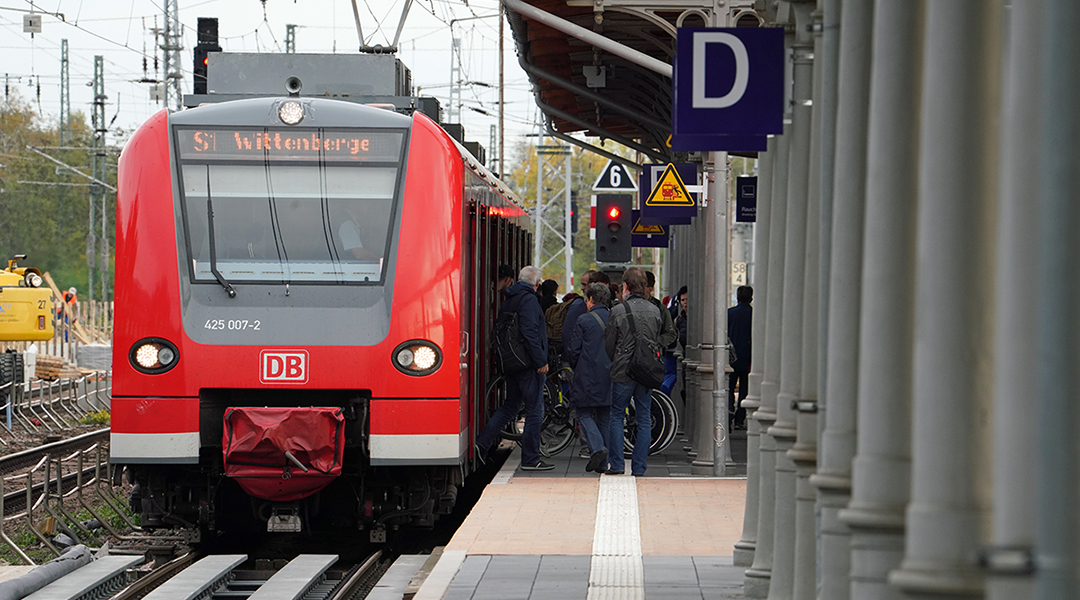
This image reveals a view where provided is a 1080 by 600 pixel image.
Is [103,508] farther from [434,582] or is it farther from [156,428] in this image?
[434,582]

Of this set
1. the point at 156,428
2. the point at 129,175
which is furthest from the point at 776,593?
the point at 129,175

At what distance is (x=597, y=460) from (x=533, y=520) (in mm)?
2902

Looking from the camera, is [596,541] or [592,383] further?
[592,383]

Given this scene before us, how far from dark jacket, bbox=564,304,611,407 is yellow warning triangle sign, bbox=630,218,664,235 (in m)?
7.26

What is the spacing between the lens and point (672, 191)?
510 inches

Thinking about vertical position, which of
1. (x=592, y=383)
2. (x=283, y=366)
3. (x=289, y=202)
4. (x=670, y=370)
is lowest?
(x=670, y=370)

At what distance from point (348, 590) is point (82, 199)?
59.0 m

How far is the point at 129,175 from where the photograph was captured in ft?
30.9

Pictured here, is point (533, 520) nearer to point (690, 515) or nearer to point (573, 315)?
point (690, 515)

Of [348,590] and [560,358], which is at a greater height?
[560,358]

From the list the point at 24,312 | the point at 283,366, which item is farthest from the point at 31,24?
the point at 283,366

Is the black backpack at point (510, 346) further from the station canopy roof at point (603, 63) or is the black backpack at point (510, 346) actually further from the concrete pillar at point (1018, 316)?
the concrete pillar at point (1018, 316)

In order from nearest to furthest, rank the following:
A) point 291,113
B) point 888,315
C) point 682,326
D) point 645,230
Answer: point 888,315
point 291,113
point 682,326
point 645,230

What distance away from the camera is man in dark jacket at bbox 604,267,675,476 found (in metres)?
12.0
